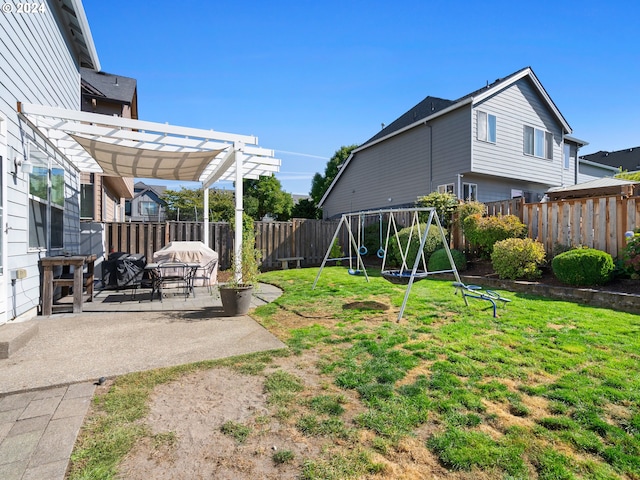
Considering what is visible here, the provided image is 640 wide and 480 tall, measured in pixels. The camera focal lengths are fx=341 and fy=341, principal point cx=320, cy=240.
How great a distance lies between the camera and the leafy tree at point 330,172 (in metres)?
31.2

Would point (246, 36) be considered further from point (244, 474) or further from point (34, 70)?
point (244, 474)

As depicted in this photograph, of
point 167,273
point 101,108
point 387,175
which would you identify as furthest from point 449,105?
point 101,108

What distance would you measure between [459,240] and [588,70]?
9237 millimetres

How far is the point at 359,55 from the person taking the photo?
11586mm

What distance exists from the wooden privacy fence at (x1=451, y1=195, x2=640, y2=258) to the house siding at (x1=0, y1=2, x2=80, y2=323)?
407 inches

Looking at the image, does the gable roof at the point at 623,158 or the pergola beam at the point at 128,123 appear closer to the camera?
the pergola beam at the point at 128,123

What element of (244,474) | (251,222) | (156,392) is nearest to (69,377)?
(156,392)

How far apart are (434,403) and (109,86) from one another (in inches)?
814

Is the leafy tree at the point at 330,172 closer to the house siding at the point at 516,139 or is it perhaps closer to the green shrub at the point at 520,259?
the house siding at the point at 516,139

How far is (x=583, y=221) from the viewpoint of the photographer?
769 cm

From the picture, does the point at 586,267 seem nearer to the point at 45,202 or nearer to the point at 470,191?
the point at 470,191

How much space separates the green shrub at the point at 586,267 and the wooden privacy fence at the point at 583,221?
96 cm

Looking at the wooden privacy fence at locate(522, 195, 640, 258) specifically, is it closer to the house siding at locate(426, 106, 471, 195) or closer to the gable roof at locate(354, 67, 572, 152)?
the house siding at locate(426, 106, 471, 195)

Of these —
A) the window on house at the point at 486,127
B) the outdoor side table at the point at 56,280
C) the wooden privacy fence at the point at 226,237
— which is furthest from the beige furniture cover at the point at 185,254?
the window on house at the point at 486,127
